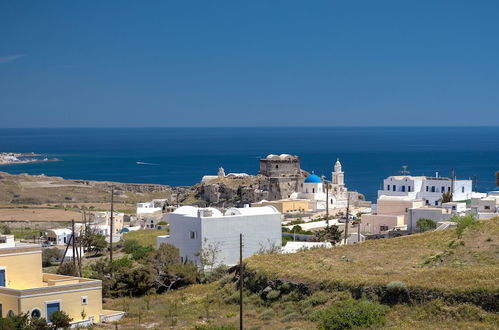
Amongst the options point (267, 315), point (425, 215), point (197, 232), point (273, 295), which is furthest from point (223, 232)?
point (425, 215)

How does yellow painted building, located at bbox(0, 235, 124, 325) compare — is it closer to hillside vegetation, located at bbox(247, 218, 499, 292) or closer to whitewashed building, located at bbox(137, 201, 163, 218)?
hillside vegetation, located at bbox(247, 218, 499, 292)

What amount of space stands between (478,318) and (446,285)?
2.10 meters

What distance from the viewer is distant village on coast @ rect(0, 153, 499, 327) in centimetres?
3056

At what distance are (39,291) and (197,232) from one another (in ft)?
40.5

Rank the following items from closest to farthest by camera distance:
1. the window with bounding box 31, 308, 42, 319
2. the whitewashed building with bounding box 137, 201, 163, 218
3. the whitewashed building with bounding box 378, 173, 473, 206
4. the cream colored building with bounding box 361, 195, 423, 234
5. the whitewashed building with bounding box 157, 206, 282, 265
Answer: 1. the window with bounding box 31, 308, 42, 319
2. the whitewashed building with bounding box 157, 206, 282, 265
3. the cream colored building with bounding box 361, 195, 423, 234
4. the whitewashed building with bounding box 378, 173, 473, 206
5. the whitewashed building with bounding box 137, 201, 163, 218

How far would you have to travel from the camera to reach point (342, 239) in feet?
154

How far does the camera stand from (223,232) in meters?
39.8

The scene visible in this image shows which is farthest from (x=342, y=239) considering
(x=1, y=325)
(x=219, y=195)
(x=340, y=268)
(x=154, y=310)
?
(x=219, y=195)

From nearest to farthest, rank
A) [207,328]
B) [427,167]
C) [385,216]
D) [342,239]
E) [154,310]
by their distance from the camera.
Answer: [207,328], [154,310], [342,239], [385,216], [427,167]

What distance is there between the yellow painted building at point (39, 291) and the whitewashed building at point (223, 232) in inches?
361

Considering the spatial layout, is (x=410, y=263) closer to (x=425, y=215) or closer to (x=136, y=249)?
(x=425, y=215)

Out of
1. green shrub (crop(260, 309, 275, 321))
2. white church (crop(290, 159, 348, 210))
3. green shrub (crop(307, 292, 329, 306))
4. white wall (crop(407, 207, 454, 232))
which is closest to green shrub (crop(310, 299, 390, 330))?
green shrub (crop(307, 292, 329, 306))

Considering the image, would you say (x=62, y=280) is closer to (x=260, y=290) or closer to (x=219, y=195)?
(x=260, y=290)

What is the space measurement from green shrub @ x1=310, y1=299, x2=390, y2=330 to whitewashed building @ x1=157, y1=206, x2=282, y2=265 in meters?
13.5
